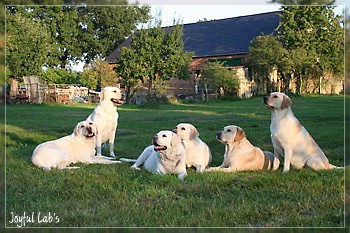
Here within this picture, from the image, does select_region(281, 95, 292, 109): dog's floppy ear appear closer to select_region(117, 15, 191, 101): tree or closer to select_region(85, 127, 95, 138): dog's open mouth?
select_region(117, 15, 191, 101): tree

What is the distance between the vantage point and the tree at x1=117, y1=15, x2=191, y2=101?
248 inches

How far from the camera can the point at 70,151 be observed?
7.07 meters

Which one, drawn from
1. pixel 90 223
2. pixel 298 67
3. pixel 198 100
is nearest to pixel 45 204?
pixel 90 223

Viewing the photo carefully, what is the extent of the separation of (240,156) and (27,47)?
14.1 feet

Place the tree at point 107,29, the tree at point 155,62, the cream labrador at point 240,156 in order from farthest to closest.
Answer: the tree at point 155,62
the cream labrador at point 240,156
the tree at point 107,29

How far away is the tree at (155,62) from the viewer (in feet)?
20.7

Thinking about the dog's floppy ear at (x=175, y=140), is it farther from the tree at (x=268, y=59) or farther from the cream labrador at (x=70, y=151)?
the cream labrador at (x=70, y=151)

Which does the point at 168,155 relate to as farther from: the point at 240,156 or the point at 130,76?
the point at 130,76

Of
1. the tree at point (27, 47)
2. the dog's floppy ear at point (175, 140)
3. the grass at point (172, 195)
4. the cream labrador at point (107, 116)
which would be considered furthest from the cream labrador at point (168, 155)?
the tree at point (27, 47)

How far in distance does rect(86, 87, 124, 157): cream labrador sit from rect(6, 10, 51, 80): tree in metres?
5.28

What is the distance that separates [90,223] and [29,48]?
152 cm

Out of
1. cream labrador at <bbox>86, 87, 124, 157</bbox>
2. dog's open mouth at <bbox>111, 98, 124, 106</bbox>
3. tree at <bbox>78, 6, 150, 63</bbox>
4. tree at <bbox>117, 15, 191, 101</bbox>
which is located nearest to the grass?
tree at <bbox>78, 6, 150, 63</bbox>

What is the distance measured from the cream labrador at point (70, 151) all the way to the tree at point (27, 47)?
408 centimetres

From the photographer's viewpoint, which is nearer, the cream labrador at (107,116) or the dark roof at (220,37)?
the dark roof at (220,37)
